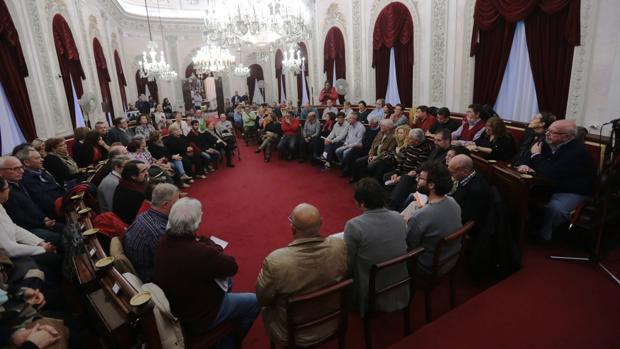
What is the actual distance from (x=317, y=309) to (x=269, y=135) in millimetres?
6146

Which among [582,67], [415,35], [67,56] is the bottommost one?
[582,67]

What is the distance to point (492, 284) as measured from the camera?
8.52 feet

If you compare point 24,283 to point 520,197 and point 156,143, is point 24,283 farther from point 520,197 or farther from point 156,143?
point 156,143

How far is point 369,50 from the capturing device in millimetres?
8000

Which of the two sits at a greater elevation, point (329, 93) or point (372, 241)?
point (329, 93)

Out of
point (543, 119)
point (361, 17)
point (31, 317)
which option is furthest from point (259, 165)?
point (31, 317)

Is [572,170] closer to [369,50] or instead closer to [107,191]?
[107,191]

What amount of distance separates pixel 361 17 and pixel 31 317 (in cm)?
824

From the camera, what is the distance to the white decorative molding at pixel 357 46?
26.3 ft

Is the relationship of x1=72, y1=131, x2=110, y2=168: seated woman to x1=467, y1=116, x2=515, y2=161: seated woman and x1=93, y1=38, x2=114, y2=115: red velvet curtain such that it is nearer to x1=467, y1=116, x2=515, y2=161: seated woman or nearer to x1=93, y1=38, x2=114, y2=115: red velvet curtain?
x1=93, y1=38, x2=114, y2=115: red velvet curtain

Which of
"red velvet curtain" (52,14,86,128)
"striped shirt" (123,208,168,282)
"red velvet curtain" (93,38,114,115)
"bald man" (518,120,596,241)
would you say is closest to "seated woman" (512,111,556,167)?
"bald man" (518,120,596,241)

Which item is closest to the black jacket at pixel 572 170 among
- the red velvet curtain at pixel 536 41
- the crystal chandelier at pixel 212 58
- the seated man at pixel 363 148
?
Answer: the red velvet curtain at pixel 536 41

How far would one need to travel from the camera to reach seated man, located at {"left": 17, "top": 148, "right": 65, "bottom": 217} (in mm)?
3193

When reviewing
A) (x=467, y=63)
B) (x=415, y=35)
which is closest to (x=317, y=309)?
(x=467, y=63)
